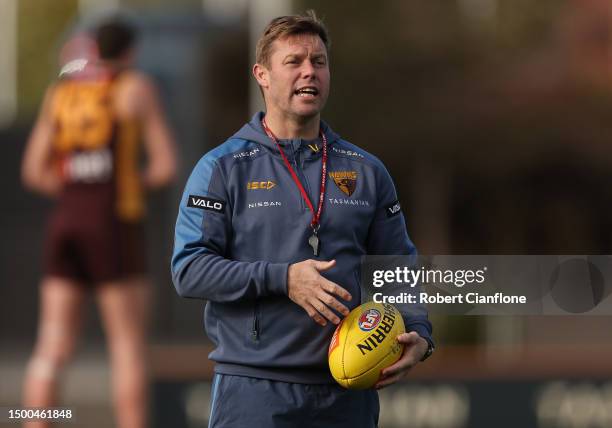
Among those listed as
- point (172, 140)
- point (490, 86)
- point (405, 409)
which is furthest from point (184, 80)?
point (490, 86)

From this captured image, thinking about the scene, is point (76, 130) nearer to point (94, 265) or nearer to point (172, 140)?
point (94, 265)

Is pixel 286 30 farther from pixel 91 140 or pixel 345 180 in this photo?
pixel 91 140

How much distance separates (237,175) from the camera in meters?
4.02

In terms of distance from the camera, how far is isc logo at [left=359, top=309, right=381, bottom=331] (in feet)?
13.1

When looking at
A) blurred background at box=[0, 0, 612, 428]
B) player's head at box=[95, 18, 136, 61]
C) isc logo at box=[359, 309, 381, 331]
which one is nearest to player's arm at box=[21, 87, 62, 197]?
player's head at box=[95, 18, 136, 61]

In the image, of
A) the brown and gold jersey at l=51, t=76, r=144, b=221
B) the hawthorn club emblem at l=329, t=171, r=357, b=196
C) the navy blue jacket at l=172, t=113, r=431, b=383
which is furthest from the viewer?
the brown and gold jersey at l=51, t=76, r=144, b=221

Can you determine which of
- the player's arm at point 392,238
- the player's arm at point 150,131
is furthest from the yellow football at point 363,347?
the player's arm at point 150,131

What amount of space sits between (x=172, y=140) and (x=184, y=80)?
101 centimetres

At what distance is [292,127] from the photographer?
4102 millimetres

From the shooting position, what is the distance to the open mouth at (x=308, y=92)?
157 inches

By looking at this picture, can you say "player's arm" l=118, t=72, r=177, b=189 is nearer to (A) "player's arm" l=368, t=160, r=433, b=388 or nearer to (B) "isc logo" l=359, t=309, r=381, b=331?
(A) "player's arm" l=368, t=160, r=433, b=388

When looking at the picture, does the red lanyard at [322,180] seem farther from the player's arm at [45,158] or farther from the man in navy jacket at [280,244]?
the player's arm at [45,158]

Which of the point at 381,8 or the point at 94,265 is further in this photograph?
the point at 381,8
